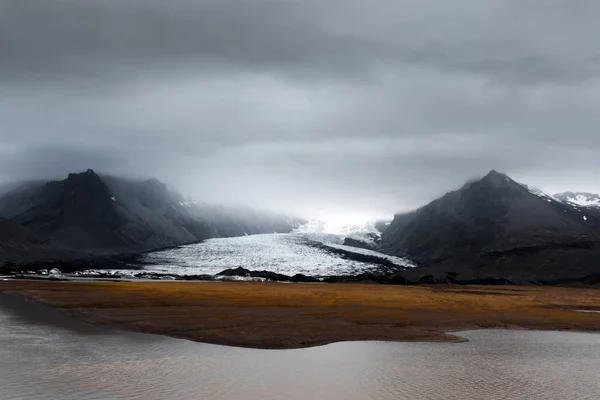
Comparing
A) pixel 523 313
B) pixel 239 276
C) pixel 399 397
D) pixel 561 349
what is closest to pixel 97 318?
pixel 399 397

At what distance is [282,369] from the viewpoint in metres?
28.6

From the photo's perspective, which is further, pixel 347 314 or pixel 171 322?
pixel 347 314

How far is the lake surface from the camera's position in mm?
23453

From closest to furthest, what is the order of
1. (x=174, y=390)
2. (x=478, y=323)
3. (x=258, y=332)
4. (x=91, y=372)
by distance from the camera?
(x=174, y=390), (x=91, y=372), (x=258, y=332), (x=478, y=323)

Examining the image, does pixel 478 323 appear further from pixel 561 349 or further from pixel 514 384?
pixel 514 384

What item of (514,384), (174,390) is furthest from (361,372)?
(174,390)

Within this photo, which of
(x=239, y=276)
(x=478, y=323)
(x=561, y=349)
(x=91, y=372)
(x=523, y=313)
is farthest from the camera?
(x=239, y=276)

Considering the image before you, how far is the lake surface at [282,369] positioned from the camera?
23.5m

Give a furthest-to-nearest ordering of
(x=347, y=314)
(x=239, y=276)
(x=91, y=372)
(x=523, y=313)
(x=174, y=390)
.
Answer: (x=239, y=276) → (x=523, y=313) → (x=347, y=314) → (x=91, y=372) → (x=174, y=390)

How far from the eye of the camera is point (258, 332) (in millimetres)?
42250

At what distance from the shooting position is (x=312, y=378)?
26641 mm

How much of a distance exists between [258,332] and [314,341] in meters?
5.64

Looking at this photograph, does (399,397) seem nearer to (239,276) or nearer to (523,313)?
(523,313)

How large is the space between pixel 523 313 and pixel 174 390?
56414 mm
